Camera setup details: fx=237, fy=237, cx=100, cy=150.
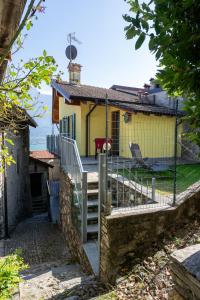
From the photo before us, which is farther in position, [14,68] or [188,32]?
[14,68]

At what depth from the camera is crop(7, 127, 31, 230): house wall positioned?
11.5 metres

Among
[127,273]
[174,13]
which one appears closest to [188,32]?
[174,13]

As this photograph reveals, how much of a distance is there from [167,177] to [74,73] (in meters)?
9.87

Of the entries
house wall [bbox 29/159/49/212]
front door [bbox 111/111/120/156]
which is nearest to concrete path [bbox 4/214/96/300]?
front door [bbox 111/111/120/156]

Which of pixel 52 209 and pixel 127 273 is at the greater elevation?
pixel 127 273

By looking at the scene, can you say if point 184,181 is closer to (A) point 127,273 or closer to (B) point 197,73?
(A) point 127,273

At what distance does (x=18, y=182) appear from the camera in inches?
549

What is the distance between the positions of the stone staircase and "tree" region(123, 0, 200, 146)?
4778mm

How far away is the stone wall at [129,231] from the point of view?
13.9 ft

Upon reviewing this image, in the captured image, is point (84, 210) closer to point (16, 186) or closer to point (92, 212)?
point (92, 212)

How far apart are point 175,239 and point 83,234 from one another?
222 cm

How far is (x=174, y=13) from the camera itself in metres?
1.45

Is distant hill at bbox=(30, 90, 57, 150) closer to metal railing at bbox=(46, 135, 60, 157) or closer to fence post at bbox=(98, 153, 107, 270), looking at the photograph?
fence post at bbox=(98, 153, 107, 270)

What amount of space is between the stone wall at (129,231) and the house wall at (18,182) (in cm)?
718
